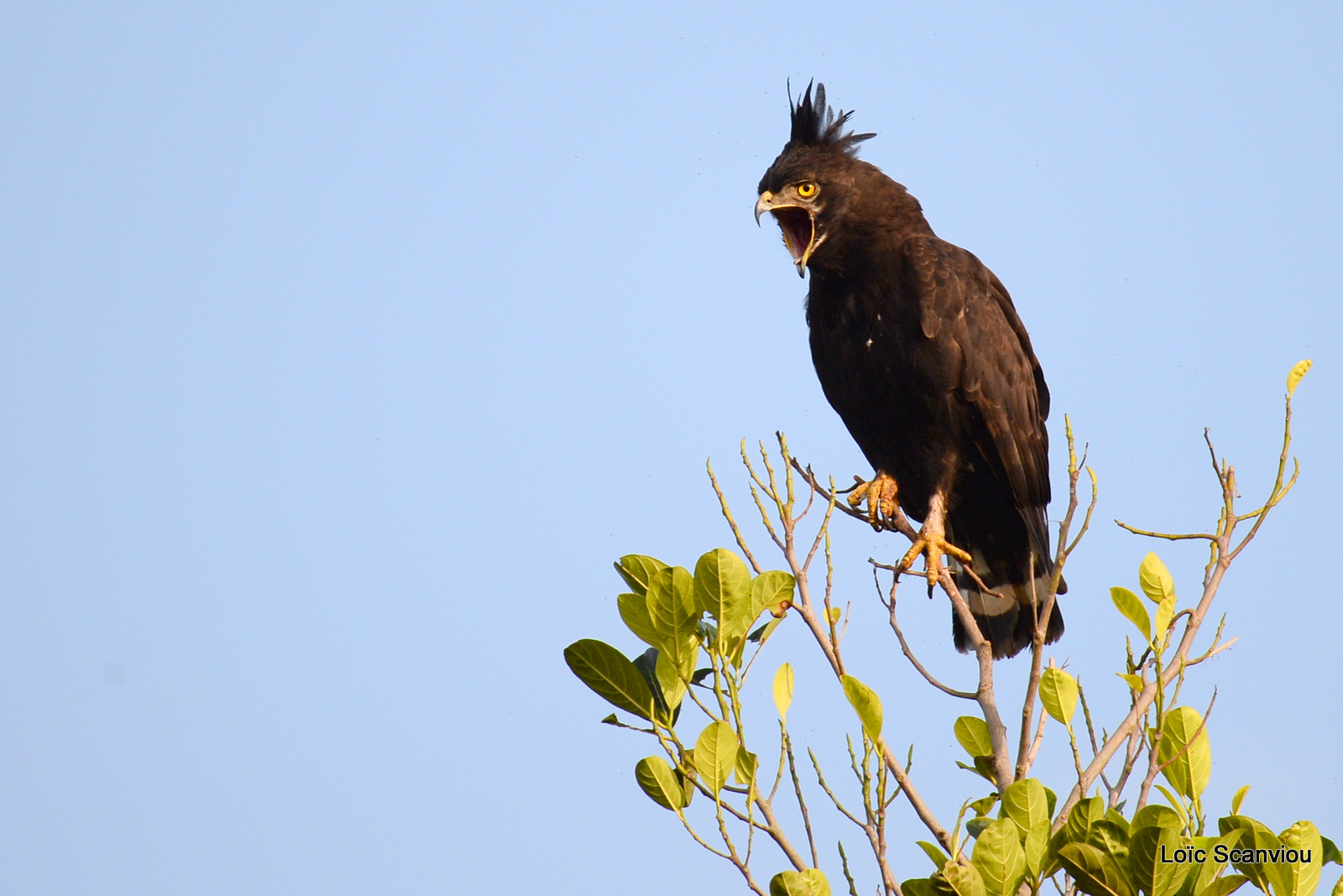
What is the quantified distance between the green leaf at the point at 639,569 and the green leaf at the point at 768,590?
0.23m

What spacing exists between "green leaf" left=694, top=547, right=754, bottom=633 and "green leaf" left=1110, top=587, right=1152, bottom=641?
1205mm

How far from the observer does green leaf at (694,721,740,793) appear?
8.39ft

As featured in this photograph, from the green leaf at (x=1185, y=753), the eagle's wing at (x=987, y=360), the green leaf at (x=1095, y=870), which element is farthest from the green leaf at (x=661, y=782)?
the eagle's wing at (x=987, y=360)

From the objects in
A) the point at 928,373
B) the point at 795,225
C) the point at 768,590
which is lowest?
the point at 768,590

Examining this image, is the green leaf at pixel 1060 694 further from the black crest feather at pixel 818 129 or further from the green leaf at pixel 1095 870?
the black crest feather at pixel 818 129

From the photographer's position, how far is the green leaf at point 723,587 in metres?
2.59

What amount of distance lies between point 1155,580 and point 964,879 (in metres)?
1.29

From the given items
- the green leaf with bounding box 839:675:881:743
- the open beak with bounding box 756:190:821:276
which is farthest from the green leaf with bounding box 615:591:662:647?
the open beak with bounding box 756:190:821:276

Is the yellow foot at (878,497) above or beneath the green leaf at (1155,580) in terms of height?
above

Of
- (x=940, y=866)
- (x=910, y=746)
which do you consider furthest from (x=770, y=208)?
(x=940, y=866)

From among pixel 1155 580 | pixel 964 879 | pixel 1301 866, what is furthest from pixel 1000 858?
pixel 1155 580

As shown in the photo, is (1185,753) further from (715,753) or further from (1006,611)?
(1006,611)

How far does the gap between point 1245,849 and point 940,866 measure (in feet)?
2.05

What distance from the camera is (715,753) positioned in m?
2.56
